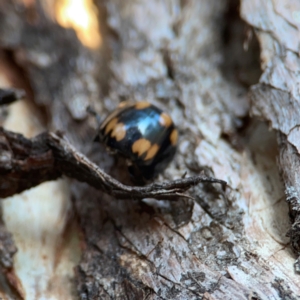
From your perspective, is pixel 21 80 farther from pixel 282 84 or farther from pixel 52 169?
pixel 282 84

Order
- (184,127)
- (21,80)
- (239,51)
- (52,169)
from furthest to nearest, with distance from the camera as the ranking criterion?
1. (21,80)
2. (239,51)
3. (184,127)
4. (52,169)

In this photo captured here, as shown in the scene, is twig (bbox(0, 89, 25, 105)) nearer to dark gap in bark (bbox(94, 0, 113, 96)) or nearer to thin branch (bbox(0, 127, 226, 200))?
thin branch (bbox(0, 127, 226, 200))

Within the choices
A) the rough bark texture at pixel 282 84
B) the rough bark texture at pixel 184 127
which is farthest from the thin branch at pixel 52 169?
the rough bark texture at pixel 282 84

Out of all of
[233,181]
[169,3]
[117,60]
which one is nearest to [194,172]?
[233,181]

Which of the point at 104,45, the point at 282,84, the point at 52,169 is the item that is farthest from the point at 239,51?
the point at 52,169

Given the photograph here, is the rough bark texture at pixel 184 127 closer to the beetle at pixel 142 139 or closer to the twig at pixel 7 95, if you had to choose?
the beetle at pixel 142 139
